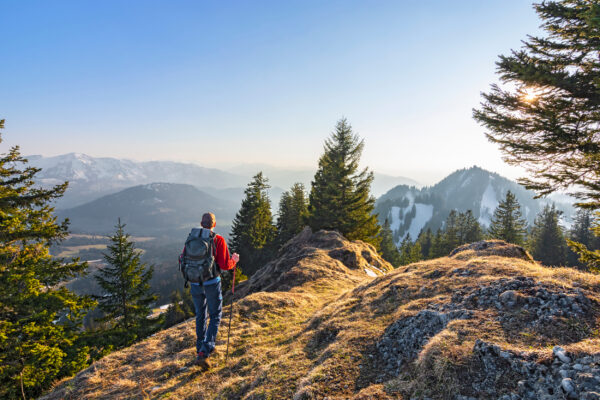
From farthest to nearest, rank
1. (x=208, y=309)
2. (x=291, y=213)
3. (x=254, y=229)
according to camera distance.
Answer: (x=291, y=213)
(x=254, y=229)
(x=208, y=309)

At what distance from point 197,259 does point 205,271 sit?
389mm

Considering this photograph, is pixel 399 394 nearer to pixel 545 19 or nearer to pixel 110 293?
pixel 545 19

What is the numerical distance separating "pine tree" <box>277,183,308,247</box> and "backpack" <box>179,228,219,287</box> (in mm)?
32078

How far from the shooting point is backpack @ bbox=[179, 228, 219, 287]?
6.60m

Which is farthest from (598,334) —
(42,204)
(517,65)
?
(42,204)

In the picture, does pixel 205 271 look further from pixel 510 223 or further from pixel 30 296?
pixel 510 223

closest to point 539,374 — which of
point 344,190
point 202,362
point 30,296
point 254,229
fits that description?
point 202,362

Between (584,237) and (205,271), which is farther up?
(205,271)

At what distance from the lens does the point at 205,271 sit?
21.9ft

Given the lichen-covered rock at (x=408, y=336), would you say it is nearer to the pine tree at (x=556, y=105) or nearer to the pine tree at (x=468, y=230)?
the pine tree at (x=556, y=105)

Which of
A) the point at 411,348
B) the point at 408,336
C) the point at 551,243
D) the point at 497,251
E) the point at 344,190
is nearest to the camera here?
the point at 411,348

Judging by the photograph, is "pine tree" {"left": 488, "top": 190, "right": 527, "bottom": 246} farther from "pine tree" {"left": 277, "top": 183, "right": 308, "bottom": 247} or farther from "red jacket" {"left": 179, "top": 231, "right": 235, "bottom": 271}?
"red jacket" {"left": 179, "top": 231, "right": 235, "bottom": 271}


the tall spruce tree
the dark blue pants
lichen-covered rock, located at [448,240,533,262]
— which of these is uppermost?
the tall spruce tree

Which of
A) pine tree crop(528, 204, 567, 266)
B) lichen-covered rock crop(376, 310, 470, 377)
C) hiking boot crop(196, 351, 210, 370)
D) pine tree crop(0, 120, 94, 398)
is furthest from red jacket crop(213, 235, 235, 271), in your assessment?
pine tree crop(528, 204, 567, 266)
